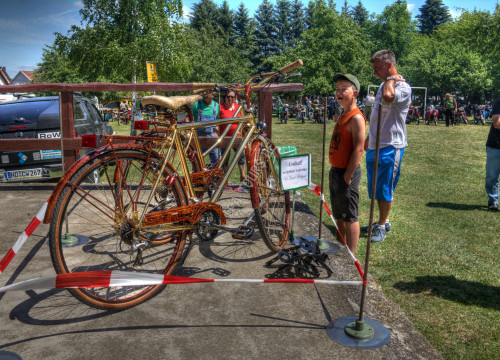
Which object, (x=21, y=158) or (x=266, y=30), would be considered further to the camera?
(x=266, y=30)

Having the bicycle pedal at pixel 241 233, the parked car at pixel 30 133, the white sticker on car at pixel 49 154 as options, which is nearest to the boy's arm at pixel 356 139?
the bicycle pedal at pixel 241 233

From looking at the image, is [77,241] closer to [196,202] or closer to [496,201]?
[196,202]

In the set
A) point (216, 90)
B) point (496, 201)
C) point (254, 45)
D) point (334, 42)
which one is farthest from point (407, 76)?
point (216, 90)

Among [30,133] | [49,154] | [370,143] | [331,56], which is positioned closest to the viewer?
[370,143]

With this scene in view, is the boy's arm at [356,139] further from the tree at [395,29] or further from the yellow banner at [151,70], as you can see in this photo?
the tree at [395,29]

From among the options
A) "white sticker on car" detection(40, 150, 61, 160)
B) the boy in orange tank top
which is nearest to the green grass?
the boy in orange tank top

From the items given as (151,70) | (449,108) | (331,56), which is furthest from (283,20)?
(151,70)

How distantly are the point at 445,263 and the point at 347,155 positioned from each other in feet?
5.20

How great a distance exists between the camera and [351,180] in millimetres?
4012

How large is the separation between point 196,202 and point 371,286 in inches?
63.7

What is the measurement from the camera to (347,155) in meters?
3.93

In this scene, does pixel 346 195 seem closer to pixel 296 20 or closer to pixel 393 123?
pixel 393 123

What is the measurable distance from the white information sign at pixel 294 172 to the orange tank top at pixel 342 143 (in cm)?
26

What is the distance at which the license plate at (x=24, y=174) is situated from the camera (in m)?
6.79
